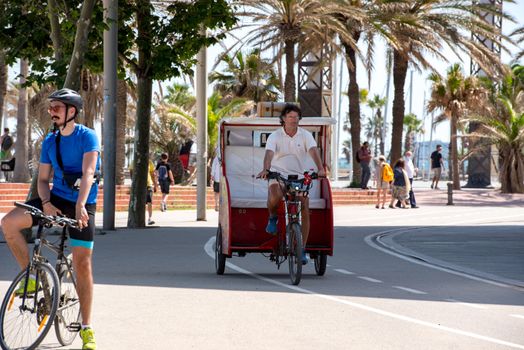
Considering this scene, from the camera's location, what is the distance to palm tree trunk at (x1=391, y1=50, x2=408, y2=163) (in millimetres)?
44312

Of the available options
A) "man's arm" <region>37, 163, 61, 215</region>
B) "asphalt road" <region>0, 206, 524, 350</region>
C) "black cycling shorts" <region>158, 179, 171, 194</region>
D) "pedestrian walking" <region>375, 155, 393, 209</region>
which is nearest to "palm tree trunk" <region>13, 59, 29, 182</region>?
"black cycling shorts" <region>158, 179, 171, 194</region>

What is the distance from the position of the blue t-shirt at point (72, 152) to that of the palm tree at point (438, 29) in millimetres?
32785

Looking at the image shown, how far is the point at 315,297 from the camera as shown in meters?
11.8

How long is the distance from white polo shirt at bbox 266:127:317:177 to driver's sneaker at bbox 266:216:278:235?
0.52 meters

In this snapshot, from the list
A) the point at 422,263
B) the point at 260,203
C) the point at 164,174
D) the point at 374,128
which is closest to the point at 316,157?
the point at 260,203

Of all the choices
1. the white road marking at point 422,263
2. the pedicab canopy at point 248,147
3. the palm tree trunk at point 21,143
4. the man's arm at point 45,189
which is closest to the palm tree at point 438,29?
the palm tree trunk at point 21,143

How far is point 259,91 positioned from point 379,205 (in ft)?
109

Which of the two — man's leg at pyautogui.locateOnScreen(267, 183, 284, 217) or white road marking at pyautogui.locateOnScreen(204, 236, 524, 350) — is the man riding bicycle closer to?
white road marking at pyautogui.locateOnScreen(204, 236, 524, 350)

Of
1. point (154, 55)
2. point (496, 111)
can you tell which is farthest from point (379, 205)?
point (154, 55)

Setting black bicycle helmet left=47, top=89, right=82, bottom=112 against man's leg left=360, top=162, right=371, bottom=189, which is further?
man's leg left=360, top=162, right=371, bottom=189

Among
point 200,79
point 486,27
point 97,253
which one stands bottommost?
point 97,253

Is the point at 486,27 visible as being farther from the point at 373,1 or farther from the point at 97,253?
the point at 97,253

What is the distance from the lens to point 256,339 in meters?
8.92

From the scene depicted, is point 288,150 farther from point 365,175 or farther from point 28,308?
point 365,175
